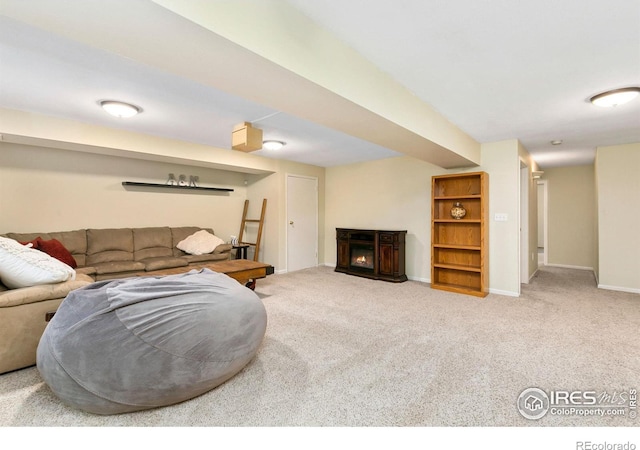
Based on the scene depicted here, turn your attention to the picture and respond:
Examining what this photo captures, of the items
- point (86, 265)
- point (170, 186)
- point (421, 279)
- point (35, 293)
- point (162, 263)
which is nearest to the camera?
point (35, 293)

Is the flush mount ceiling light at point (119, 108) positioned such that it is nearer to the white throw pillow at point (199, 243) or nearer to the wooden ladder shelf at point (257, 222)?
the white throw pillow at point (199, 243)

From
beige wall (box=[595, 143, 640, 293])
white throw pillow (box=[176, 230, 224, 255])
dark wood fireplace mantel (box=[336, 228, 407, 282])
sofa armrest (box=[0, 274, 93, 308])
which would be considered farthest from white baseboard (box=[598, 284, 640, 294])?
sofa armrest (box=[0, 274, 93, 308])

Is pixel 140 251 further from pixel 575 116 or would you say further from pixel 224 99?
pixel 575 116

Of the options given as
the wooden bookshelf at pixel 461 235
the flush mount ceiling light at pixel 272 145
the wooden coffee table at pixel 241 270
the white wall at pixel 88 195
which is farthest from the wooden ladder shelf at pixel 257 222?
the wooden bookshelf at pixel 461 235

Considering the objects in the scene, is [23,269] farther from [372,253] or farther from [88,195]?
[372,253]

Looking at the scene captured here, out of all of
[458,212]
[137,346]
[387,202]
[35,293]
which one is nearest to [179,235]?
[35,293]

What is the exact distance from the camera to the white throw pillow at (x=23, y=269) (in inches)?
85.1

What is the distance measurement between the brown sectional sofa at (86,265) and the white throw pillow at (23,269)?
0.22ft

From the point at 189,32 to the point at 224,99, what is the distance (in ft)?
5.37

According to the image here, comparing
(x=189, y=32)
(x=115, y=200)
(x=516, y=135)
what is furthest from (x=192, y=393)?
(x=516, y=135)

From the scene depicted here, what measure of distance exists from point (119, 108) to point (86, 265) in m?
2.23

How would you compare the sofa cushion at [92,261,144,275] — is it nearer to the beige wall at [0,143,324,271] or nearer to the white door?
the beige wall at [0,143,324,271]

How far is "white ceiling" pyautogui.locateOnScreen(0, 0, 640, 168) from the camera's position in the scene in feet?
5.18

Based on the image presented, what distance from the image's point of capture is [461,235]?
4.54 metres
